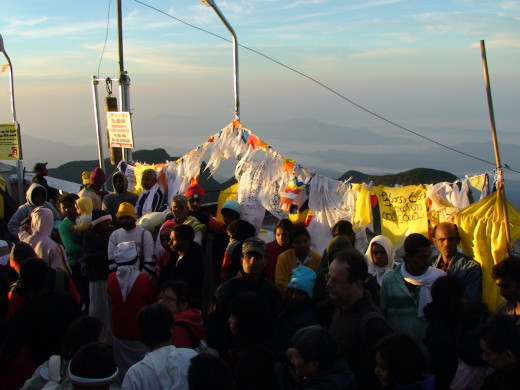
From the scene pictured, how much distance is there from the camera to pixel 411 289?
452 centimetres

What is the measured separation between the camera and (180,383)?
330cm

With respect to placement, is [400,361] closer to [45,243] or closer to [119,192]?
[45,243]

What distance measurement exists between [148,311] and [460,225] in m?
3.23

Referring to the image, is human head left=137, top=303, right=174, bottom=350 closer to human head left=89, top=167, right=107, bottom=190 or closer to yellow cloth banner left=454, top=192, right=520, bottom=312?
yellow cloth banner left=454, top=192, right=520, bottom=312

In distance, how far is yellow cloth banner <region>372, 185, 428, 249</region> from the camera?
6.02m

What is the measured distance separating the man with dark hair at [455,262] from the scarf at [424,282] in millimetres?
485

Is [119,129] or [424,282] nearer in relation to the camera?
[424,282]

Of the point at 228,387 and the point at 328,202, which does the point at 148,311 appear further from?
the point at 328,202

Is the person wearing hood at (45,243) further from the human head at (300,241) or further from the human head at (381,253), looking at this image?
the human head at (381,253)

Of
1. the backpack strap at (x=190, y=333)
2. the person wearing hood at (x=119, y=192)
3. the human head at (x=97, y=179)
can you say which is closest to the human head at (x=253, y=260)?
the backpack strap at (x=190, y=333)

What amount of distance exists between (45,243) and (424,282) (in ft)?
13.0

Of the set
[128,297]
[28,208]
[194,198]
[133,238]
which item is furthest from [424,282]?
[28,208]

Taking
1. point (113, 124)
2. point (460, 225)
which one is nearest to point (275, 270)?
point (460, 225)

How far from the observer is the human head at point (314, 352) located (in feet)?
10.3
